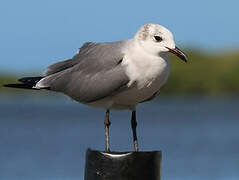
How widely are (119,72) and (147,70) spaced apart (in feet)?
0.87

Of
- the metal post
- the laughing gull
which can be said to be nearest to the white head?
the laughing gull

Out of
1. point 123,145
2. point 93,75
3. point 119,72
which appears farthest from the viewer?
point 123,145

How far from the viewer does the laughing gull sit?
570 cm

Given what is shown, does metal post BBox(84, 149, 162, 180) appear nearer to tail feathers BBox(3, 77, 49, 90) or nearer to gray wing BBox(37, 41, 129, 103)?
gray wing BBox(37, 41, 129, 103)

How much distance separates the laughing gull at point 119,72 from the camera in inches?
224

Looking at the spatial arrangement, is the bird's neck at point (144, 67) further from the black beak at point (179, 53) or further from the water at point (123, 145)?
the water at point (123, 145)

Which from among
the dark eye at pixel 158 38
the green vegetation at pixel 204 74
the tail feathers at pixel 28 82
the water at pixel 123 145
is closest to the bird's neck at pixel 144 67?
the dark eye at pixel 158 38

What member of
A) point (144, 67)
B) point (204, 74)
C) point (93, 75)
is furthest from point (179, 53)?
point (204, 74)

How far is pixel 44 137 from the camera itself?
108ft

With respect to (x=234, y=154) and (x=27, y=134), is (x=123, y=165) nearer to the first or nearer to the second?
(x=234, y=154)

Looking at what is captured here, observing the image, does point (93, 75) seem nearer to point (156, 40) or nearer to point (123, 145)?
point (156, 40)

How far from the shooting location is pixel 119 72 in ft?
19.2

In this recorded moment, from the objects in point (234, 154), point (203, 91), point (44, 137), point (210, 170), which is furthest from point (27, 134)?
point (203, 91)

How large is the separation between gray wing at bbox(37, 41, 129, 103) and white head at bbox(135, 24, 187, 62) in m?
0.23
